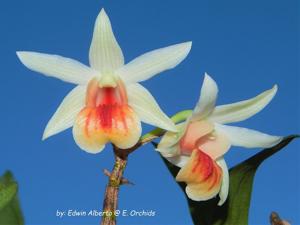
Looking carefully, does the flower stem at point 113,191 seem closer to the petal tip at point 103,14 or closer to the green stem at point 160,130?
the green stem at point 160,130

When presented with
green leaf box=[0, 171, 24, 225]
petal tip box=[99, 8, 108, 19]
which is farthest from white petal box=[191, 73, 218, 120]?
green leaf box=[0, 171, 24, 225]

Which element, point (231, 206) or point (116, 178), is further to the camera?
point (231, 206)

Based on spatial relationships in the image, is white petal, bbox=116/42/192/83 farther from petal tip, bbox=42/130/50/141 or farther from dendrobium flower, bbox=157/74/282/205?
→ petal tip, bbox=42/130/50/141

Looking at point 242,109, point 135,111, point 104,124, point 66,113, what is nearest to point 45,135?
point 66,113

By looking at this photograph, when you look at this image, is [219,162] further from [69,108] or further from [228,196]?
[69,108]

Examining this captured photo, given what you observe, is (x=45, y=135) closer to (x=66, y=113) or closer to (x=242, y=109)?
(x=66, y=113)

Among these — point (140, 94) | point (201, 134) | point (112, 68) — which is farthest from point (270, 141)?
point (112, 68)
